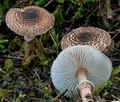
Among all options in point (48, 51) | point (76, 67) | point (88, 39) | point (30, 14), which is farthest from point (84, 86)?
point (30, 14)

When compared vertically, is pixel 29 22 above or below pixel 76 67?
above

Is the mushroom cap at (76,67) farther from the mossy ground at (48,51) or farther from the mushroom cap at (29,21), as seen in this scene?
the mushroom cap at (29,21)

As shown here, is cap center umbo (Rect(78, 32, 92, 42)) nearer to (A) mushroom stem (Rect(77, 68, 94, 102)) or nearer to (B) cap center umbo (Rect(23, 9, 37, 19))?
(A) mushroom stem (Rect(77, 68, 94, 102))

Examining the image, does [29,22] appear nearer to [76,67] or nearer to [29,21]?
[29,21]

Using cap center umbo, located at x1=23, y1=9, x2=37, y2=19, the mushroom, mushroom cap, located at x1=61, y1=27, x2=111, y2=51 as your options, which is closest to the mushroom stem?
mushroom cap, located at x1=61, y1=27, x2=111, y2=51

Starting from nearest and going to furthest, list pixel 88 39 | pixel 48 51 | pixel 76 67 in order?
pixel 76 67 → pixel 88 39 → pixel 48 51

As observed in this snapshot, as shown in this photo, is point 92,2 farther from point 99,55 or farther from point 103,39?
point 99,55
